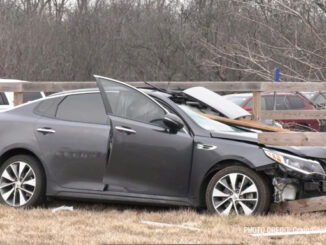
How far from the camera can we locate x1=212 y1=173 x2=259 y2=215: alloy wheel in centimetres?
726

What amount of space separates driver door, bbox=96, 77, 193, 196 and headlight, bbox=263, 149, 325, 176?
3.04 ft

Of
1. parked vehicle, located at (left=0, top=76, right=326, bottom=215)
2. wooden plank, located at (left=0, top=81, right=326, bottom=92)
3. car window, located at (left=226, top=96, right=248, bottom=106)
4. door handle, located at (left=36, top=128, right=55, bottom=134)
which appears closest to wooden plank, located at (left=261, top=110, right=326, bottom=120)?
wooden plank, located at (left=0, top=81, right=326, bottom=92)

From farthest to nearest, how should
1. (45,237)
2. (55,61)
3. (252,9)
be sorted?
(55,61) < (252,9) < (45,237)

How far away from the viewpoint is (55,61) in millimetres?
32344

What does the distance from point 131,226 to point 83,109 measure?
192cm

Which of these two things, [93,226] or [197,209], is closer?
[93,226]

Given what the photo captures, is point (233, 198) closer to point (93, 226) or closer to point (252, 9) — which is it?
point (93, 226)

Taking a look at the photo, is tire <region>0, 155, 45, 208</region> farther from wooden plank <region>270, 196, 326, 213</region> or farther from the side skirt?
wooden plank <region>270, 196, 326, 213</region>

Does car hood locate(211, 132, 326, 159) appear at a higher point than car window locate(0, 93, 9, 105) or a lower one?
higher

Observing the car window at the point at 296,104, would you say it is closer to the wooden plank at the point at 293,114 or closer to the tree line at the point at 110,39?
the wooden plank at the point at 293,114

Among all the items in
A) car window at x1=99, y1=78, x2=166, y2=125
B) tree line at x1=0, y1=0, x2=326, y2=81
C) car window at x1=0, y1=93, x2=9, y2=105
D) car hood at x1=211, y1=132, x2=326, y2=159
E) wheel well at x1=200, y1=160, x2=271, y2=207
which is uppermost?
tree line at x1=0, y1=0, x2=326, y2=81

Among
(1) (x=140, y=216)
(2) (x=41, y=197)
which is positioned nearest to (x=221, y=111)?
(1) (x=140, y=216)

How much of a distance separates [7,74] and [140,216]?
2305 centimetres

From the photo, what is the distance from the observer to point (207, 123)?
793 cm
